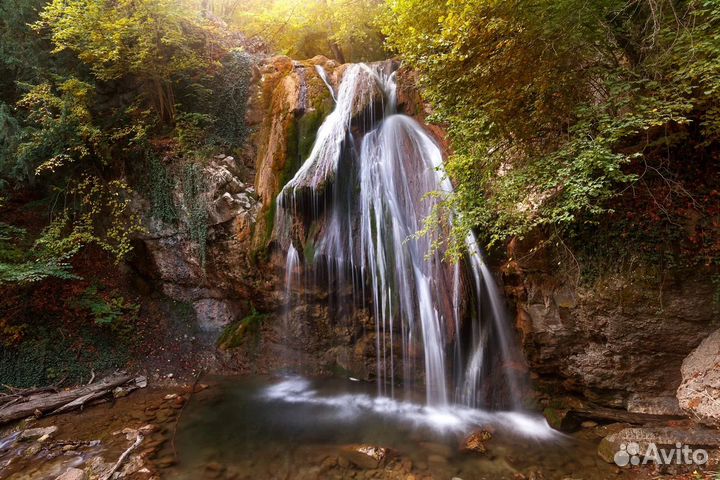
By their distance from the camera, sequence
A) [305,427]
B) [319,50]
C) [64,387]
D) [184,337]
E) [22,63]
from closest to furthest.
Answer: [305,427], [64,387], [22,63], [184,337], [319,50]

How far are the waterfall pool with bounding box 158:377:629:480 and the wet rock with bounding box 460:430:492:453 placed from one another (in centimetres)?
8

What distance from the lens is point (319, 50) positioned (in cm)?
1368

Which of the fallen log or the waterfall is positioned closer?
the fallen log

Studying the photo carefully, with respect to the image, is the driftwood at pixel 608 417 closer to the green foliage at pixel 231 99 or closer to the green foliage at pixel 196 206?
the green foliage at pixel 196 206

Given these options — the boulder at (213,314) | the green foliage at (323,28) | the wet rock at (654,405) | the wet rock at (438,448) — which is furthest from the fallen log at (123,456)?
the green foliage at (323,28)

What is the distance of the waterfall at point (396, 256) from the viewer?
6434 millimetres

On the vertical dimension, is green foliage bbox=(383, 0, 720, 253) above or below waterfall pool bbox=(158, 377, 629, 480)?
above

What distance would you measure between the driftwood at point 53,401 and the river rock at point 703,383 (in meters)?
9.91

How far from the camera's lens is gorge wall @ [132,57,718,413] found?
482 cm

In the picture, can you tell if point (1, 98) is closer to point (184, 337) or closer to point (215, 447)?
point (184, 337)

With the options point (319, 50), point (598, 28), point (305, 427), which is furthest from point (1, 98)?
point (598, 28)

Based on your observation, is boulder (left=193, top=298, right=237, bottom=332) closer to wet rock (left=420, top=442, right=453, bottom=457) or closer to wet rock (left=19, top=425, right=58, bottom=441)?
wet rock (left=19, top=425, right=58, bottom=441)

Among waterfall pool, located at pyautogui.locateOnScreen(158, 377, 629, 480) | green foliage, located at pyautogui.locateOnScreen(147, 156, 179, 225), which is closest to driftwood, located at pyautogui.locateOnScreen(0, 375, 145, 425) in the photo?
waterfall pool, located at pyautogui.locateOnScreen(158, 377, 629, 480)

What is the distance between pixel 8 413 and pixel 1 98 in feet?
24.8
